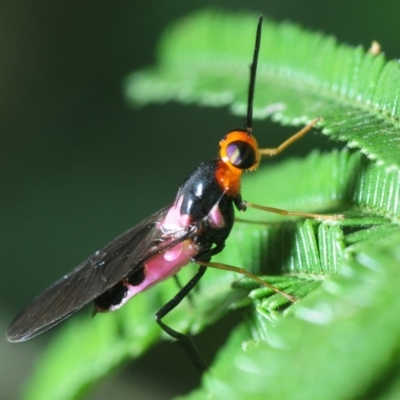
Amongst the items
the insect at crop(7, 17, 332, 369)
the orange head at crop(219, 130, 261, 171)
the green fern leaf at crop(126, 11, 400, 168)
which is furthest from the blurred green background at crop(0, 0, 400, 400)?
the orange head at crop(219, 130, 261, 171)

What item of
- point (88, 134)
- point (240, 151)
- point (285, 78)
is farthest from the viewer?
point (88, 134)

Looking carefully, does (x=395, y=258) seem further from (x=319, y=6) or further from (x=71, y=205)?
(x=71, y=205)

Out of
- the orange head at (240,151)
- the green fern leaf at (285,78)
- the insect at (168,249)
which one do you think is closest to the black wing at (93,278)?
the insect at (168,249)

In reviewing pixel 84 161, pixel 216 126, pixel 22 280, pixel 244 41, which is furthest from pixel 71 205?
pixel 244 41

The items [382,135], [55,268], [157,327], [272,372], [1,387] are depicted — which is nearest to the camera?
[272,372]

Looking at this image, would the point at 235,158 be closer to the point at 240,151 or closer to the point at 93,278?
the point at 240,151

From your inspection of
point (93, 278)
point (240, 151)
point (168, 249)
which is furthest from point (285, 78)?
point (93, 278)
